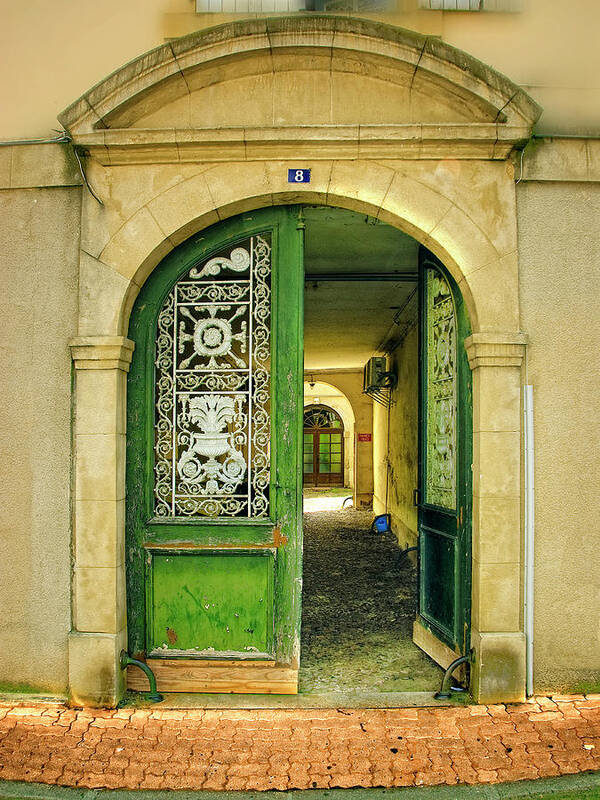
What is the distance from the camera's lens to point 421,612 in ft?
15.8

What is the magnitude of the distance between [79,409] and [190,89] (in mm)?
2126

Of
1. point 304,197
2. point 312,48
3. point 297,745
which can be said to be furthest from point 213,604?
point 312,48

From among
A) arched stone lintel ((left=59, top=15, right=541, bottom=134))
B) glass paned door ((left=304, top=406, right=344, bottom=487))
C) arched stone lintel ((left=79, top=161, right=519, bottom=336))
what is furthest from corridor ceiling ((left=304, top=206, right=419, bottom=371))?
glass paned door ((left=304, top=406, right=344, bottom=487))

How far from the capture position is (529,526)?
390 centimetres

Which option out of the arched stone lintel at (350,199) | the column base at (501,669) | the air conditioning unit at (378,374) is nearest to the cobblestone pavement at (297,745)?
the column base at (501,669)

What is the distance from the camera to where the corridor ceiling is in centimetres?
529

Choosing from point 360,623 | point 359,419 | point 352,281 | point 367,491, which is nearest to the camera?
point 360,623

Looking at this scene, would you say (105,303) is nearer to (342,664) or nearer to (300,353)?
(300,353)

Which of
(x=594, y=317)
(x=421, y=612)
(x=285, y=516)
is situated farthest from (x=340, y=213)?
(x=421, y=612)

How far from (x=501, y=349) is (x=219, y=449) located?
190 centimetres

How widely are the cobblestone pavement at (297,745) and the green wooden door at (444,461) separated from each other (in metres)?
0.69

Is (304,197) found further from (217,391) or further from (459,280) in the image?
(217,391)

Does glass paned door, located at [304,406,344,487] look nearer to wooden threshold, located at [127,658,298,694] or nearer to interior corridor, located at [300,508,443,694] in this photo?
interior corridor, located at [300,508,443,694]

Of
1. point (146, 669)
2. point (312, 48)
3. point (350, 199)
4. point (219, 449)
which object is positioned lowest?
point (146, 669)
